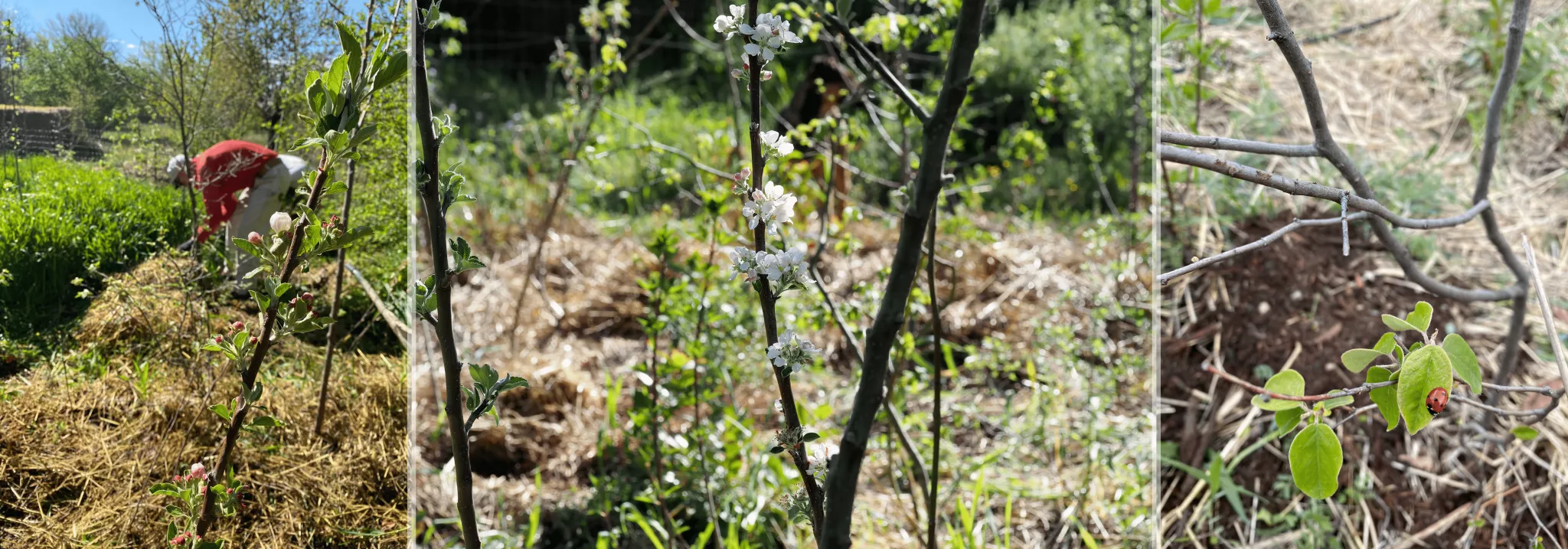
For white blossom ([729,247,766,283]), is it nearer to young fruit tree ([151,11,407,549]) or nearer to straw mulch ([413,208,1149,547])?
young fruit tree ([151,11,407,549])

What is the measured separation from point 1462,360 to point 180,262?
2.31 ft

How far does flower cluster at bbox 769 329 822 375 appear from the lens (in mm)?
447

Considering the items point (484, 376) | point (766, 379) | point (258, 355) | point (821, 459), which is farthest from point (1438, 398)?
point (766, 379)

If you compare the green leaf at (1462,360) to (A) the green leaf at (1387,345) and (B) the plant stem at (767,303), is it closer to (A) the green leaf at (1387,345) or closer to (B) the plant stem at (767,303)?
(A) the green leaf at (1387,345)

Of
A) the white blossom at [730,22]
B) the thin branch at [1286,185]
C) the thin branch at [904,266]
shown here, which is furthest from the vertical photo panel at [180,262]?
the thin branch at [1286,185]

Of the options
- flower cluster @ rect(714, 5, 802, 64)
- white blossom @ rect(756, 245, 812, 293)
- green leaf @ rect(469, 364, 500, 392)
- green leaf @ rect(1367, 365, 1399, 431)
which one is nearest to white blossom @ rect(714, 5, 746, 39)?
flower cluster @ rect(714, 5, 802, 64)

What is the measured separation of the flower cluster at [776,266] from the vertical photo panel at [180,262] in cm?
19

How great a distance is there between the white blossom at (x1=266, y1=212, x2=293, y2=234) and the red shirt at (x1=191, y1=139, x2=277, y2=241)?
0.13 ft

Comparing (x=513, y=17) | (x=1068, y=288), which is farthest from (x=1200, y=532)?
(x=513, y=17)

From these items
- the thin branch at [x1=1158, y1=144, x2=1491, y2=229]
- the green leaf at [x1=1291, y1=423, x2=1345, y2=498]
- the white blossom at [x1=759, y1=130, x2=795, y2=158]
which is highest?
the thin branch at [x1=1158, y1=144, x2=1491, y2=229]

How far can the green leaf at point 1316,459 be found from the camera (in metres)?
0.53

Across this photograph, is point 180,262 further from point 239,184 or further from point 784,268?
point 784,268

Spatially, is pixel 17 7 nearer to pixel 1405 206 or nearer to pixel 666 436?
pixel 666 436

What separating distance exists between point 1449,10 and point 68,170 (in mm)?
1432
